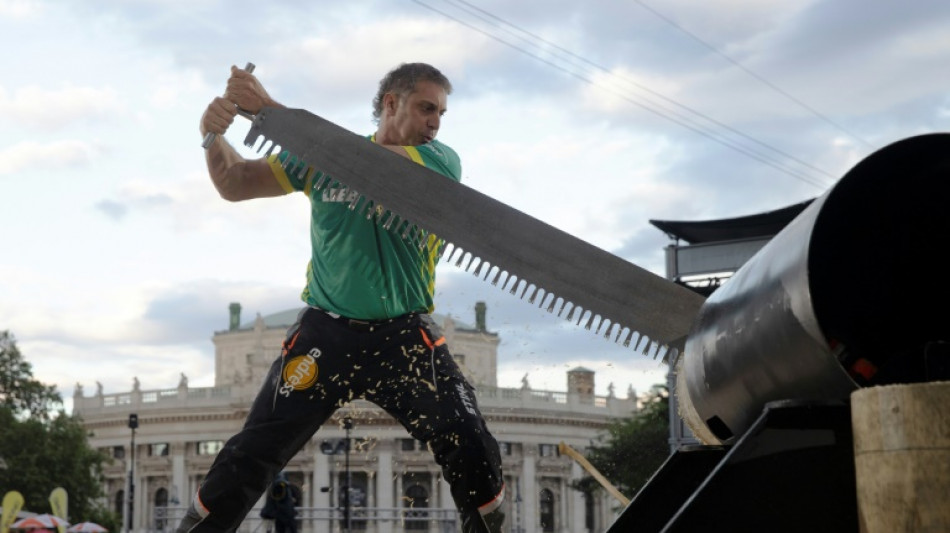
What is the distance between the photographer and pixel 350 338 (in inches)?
197

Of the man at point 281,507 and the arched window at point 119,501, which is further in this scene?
the arched window at point 119,501

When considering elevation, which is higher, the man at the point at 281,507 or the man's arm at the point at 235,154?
the man's arm at the point at 235,154

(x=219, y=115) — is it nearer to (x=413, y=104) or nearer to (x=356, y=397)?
(x=413, y=104)

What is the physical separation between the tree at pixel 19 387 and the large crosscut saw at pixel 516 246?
68.9m

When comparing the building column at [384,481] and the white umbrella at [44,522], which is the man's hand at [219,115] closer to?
the white umbrella at [44,522]

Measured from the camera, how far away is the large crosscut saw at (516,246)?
4133mm

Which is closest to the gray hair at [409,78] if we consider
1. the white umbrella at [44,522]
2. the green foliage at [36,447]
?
the white umbrella at [44,522]

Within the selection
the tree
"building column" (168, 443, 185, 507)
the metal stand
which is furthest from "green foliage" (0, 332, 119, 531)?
the metal stand

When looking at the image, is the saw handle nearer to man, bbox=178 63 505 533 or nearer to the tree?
man, bbox=178 63 505 533

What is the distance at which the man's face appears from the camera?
17.7 ft

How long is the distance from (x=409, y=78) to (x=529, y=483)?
11256 centimetres

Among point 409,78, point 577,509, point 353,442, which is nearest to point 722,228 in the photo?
point 409,78

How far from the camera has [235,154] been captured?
5.52 meters

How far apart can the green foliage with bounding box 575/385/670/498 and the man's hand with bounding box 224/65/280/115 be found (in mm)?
59250
